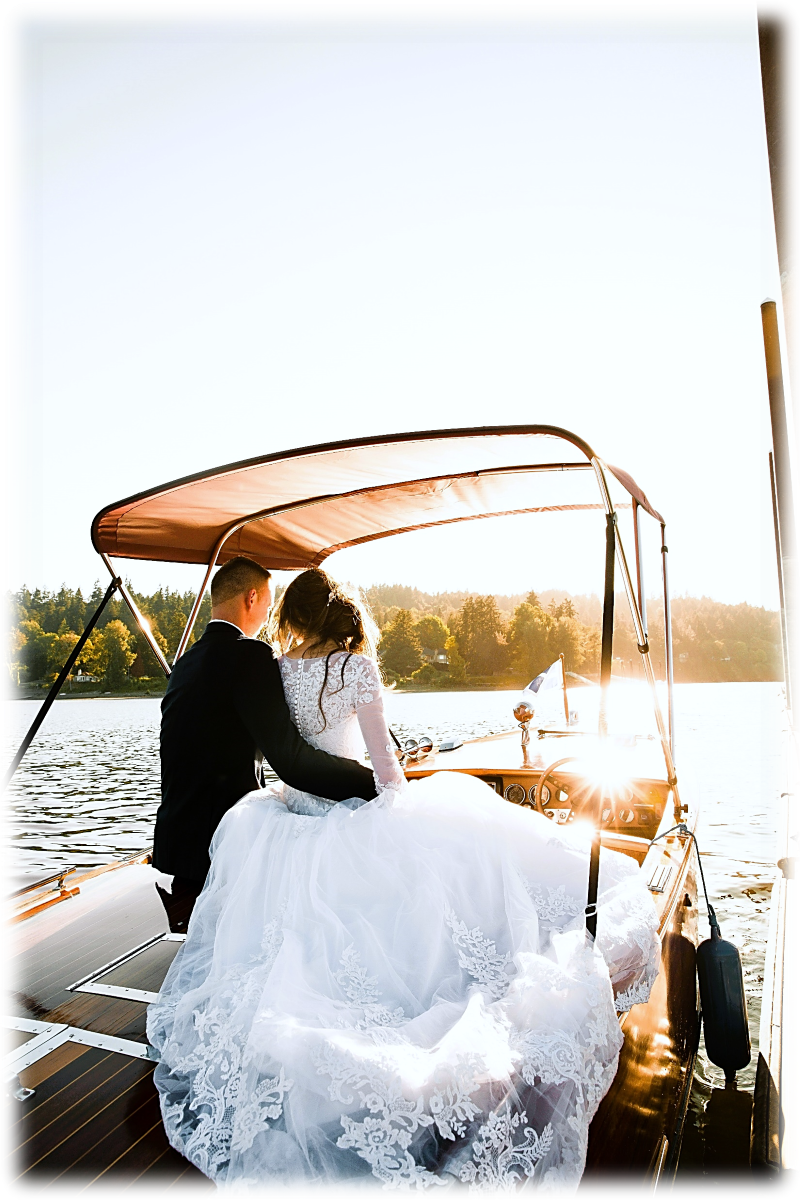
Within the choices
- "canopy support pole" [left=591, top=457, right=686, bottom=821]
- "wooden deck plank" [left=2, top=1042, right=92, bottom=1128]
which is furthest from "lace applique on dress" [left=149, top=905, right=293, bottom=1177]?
"canopy support pole" [left=591, top=457, right=686, bottom=821]

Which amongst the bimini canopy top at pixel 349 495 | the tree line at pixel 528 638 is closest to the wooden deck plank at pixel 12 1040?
the bimini canopy top at pixel 349 495

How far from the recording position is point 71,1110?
1.79m

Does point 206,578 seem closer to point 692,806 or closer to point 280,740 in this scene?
point 280,740

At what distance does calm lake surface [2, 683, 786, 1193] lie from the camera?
3309 millimetres

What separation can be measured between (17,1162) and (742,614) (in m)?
28.3

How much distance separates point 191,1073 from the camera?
1.75 meters

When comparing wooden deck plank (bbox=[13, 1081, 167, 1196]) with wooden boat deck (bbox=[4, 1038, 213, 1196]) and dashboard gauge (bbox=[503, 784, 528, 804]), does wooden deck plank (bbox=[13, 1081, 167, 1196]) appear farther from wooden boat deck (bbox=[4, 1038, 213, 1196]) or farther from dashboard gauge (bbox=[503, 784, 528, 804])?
dashboard gauge (bbox=[503, 784, 528, 804])

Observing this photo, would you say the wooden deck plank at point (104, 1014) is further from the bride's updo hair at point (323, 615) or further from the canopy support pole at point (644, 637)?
the canopy support pole at point (644, 637)

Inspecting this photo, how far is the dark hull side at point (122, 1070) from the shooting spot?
160 centimetres

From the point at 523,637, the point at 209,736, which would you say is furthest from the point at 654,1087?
the point at 523,637

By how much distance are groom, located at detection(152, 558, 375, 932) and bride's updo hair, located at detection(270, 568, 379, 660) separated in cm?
15

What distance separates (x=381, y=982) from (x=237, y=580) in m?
1.44

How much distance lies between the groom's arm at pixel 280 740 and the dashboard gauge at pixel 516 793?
6.62 ft

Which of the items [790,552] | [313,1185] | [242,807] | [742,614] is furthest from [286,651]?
[742,614]
